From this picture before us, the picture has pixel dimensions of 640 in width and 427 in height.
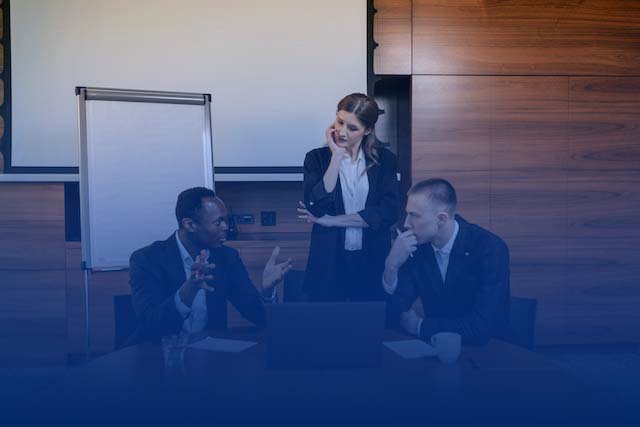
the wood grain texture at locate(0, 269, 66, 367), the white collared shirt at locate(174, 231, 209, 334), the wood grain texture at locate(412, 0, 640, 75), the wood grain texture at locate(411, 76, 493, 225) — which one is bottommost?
the wood grain texture at locate(0, 269, 66, 367)

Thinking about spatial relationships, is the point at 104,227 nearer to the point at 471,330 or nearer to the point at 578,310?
the point at 471,330

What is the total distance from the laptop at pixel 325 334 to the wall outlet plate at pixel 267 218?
2.66m

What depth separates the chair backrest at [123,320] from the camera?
2.02m

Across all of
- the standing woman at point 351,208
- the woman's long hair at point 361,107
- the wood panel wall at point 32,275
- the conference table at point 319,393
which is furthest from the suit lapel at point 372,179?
the wood panel wall at point 32,275

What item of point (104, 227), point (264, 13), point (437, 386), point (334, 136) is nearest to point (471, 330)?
point (437, 386)

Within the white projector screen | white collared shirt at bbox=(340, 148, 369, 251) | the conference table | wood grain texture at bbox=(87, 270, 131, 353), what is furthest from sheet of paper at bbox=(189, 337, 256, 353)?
the white projector screen

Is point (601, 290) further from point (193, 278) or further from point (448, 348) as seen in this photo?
point (193, 278)

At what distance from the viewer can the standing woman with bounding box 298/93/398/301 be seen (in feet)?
8.88

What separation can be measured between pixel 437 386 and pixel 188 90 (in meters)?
2.94

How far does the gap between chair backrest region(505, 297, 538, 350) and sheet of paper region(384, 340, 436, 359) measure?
393 mm

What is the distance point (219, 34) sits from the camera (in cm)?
385

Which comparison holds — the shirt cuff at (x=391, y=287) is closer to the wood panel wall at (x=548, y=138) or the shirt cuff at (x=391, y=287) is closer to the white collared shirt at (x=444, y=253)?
the white collared shirt at (x=444, y=253)

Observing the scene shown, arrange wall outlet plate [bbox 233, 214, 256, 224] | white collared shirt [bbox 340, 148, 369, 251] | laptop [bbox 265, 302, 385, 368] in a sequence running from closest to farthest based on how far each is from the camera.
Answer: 1. laptop [bbox 265, 302, 385, 368]
2. white collared shirt [bbox 340, 148, 369, 251]
3. wall outlet plate [bbox 233, 214, 256, 224]

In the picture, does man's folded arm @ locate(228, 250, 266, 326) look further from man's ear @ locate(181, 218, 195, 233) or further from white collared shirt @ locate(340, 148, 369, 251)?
white collared shirt @ locate(340, 148, 369, 251)
